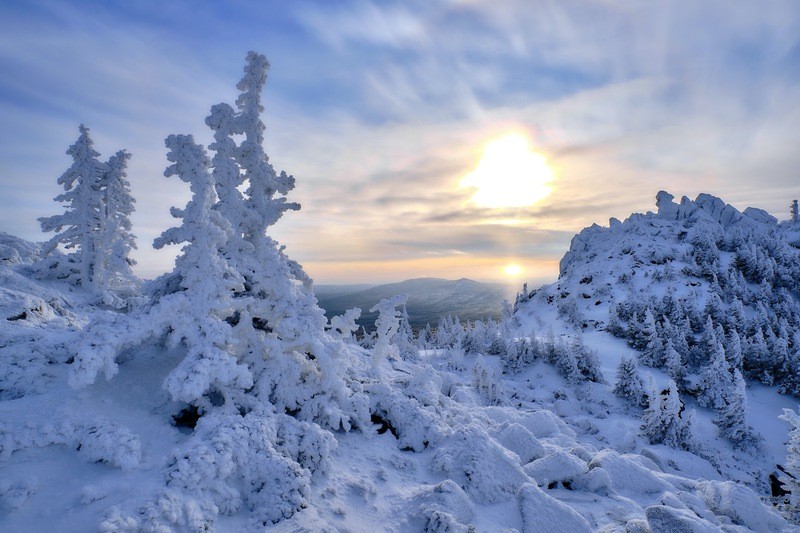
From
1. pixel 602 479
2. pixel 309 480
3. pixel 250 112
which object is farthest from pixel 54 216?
pixel 602 479

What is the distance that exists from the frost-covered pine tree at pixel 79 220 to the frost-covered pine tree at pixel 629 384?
4476cm

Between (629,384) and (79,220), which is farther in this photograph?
(629,384)

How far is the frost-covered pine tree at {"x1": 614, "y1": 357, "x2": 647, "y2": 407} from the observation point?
3494cm

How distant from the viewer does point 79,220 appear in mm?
21766

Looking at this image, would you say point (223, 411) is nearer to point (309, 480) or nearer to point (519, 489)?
point (309, 480)

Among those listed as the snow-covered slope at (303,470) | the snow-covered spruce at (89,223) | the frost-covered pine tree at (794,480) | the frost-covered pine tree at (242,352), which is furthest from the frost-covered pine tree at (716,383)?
the snow-covered spruce at (89,223)

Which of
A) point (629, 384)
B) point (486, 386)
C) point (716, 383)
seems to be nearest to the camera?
point (486, 386)

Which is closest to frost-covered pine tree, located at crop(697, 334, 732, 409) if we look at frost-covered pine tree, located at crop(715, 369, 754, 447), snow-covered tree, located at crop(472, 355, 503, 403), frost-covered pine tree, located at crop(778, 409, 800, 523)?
frost-covered pine tree, located at crop(715, 369, 754, 447)

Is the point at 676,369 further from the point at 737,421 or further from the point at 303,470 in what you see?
the point at 303,470

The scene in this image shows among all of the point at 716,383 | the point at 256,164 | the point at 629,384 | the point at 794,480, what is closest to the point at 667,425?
the point at 629,384

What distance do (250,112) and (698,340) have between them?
57575mm

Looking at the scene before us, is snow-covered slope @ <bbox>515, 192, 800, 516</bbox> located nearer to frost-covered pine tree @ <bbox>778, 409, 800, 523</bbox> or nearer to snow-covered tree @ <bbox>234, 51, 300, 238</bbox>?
frost-covered pine tree @ <bbox>778, 409, 800, 523</bbox>

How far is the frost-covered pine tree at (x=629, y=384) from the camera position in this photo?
34.9 metres

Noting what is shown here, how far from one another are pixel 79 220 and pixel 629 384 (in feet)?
153
